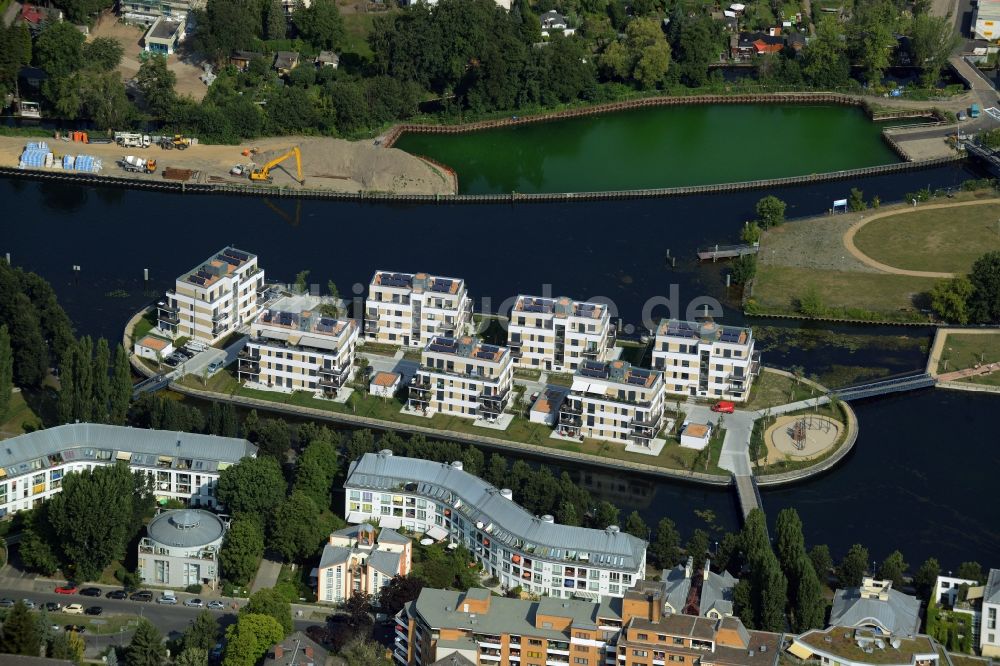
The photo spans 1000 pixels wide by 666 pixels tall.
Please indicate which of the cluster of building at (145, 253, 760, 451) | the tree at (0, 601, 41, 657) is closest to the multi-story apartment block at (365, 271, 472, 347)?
the cluster of building at (145, 253, 760, 451)

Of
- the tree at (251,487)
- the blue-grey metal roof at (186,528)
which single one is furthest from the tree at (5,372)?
the blue-grey metal roof at (186,528)

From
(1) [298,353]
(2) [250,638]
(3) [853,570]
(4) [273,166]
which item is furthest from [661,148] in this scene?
(2) [250,638]

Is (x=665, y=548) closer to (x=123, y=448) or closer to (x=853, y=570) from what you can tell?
(x=853, y=570)

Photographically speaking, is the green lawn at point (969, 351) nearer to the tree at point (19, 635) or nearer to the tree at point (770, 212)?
the tree at point (770, 212)

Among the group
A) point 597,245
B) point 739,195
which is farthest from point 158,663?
point 739,195

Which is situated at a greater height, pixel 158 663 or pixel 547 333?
pixel 547 333

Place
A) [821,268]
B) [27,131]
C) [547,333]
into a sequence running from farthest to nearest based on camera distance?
[27,131]
[821,268]
[547,333]

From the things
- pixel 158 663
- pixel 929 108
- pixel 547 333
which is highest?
pixel 929 108

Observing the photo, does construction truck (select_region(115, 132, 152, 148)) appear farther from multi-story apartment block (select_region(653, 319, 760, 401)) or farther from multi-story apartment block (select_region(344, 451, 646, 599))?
multi-story apartment block (select_region(344, 451, 646, 599))

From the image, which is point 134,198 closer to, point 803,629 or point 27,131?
point 27,131
